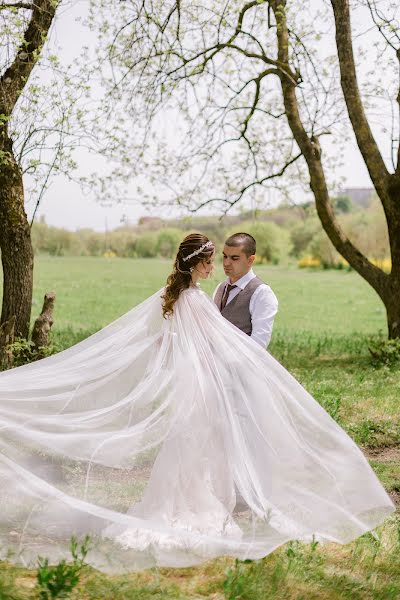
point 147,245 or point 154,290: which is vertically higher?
point 147,245

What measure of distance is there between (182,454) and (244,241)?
164 cm

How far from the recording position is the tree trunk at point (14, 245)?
10.6 meters

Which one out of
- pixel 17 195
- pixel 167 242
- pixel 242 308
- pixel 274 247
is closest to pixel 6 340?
pixel 17 195

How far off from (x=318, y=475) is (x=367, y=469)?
0.34 m

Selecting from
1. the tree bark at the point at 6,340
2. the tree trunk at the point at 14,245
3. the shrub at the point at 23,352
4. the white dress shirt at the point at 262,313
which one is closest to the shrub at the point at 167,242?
the tree trunk at the point at 14,245

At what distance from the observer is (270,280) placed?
37969 mm

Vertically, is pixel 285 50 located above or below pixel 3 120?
above

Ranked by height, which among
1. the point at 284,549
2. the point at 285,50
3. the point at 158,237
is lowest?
the point at 284,549

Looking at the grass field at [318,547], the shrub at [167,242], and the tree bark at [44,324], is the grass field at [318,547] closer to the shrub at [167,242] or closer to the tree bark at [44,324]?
the tree bark at [44,324]

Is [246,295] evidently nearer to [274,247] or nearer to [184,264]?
[184,264]

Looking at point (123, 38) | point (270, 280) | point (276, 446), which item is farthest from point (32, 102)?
point (270, 280)

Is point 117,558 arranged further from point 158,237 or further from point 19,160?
point 158,237

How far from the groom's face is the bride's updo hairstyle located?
45cm

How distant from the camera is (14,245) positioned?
10.9 meters
